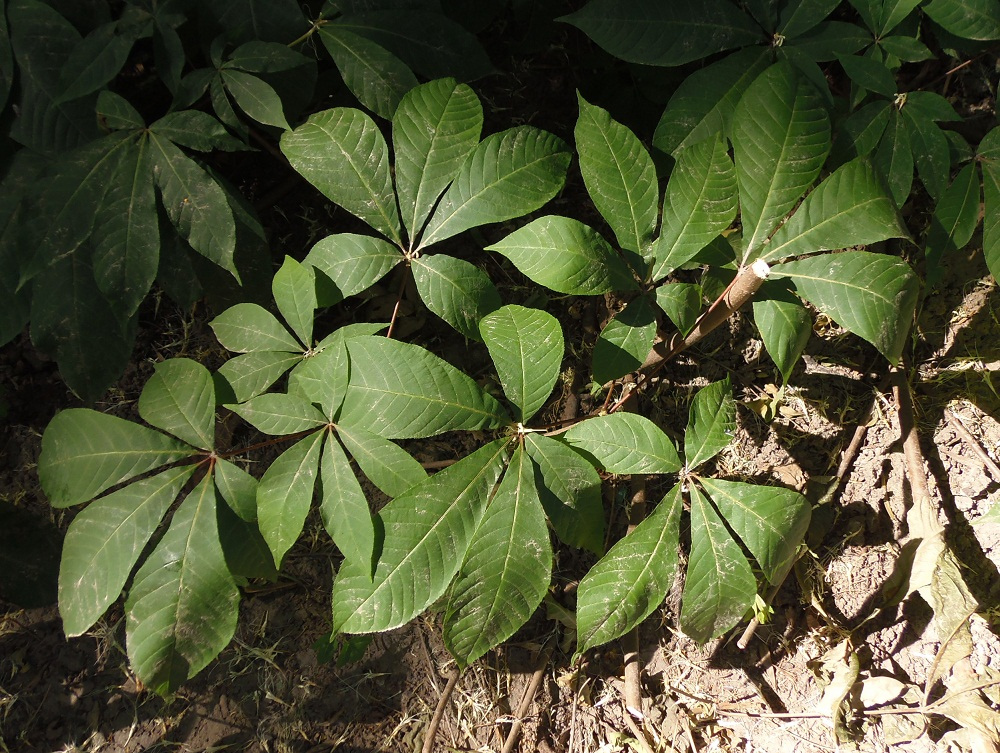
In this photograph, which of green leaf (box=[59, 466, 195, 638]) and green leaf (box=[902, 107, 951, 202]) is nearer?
green leaf (box=[59, 466, 195, 638])

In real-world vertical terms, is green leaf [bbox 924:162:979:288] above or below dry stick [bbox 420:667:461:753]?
above

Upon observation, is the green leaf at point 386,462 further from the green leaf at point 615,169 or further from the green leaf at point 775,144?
the green leaf at point 775,144

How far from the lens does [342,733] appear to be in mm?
1589

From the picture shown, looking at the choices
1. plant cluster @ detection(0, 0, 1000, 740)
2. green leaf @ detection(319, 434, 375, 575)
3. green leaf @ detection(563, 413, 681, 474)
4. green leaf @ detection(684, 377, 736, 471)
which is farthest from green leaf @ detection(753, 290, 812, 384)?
green leaf @ detection(319, 434, 375, 575)

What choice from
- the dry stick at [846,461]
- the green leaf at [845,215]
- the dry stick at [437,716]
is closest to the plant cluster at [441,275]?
the green leaf at [845,215]

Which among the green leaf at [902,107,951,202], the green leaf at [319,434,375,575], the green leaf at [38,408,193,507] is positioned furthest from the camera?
the green leaf at [902,107,951,202]

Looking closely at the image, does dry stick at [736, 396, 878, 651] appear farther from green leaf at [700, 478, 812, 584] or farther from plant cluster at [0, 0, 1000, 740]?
green leaf at [700, 478, 812, 584]

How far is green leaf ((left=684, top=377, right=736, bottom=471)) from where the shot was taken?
3.80 feet

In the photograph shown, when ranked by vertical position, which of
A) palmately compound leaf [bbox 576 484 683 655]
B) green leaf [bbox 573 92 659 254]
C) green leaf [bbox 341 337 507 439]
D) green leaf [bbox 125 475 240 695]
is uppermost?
green leaf [bbox 573 92 659 254]

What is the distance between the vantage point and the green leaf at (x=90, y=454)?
1.12m

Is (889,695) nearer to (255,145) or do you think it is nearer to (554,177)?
(554,177)

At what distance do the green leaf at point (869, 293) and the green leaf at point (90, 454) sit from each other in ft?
3.64

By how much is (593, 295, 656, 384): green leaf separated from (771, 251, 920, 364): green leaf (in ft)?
0.83

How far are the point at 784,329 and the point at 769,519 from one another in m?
0.31
